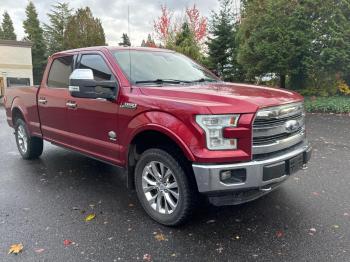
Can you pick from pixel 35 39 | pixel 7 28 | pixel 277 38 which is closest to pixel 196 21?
pixel 277 38

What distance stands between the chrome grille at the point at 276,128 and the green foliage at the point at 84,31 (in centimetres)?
3528

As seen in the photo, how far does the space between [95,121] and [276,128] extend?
228 centimetres

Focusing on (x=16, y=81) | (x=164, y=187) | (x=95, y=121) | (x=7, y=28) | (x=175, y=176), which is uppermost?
(x=7, y=28)

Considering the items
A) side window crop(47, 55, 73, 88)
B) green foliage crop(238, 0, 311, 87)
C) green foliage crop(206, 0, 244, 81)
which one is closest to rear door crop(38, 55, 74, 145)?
side window crop(47, 55, 73, 88)

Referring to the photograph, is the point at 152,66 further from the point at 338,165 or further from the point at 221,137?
the point at 338,165

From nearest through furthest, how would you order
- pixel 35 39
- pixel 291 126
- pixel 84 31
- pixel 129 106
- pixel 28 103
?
pixel 291 126, pixel 129 106, pixel 28 103, pixel 84 31, pixel 35 39

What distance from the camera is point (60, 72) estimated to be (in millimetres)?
5410

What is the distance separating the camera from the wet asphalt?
3170 millimetres

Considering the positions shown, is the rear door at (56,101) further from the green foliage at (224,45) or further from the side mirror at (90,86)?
the green foliage at (224,45)

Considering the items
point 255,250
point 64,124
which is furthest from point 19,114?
point 255,250

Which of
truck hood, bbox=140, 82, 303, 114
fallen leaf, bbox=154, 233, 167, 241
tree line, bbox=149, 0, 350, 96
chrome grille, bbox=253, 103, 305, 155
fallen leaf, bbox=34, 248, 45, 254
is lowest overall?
fallen leaf, bbox=34, 248, 45, 254

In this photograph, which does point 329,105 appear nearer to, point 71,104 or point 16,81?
point 71,104

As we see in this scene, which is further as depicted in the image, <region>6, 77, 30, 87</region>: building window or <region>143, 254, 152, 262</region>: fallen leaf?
<region>6, 77, 30, 87</region>: building window

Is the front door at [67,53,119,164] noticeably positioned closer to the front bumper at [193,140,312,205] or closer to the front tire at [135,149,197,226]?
the front tire at [135,149,197,226]
